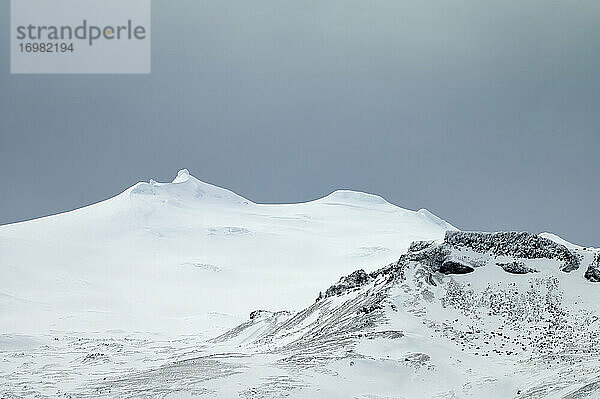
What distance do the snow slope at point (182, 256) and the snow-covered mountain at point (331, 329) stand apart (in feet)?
2.10

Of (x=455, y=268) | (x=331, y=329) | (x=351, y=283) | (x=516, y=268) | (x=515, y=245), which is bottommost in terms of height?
(x=331, y=329)

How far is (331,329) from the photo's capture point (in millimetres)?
33438

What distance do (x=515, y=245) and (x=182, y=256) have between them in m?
80.8

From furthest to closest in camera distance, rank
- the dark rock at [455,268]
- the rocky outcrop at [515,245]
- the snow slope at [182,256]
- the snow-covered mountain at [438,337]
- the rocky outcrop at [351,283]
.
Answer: the snow slope at [182,256]
the rocky outcrop at [351,283]
the rocky outcrop at [515,245]
the dark rock at [455,268]
the snow-covered mountain at [438,337]

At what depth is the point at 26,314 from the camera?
217ft

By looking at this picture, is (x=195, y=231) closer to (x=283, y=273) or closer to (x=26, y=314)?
(x=283, y=273)

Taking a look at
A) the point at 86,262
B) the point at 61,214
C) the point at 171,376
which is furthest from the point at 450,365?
the point at 61,214

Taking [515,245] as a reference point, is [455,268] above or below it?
below

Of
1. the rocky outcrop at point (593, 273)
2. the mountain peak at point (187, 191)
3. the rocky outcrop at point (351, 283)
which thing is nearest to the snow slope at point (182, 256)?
the mountain peak at point (187, 191)

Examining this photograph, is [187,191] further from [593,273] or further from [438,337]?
[438,337]

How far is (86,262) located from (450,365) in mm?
87377

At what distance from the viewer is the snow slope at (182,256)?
7044 cm

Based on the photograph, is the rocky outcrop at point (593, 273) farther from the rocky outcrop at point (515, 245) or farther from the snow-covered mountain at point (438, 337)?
the rocky outcrop at point (515, 245)

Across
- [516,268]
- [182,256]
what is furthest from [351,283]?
[182,256]
